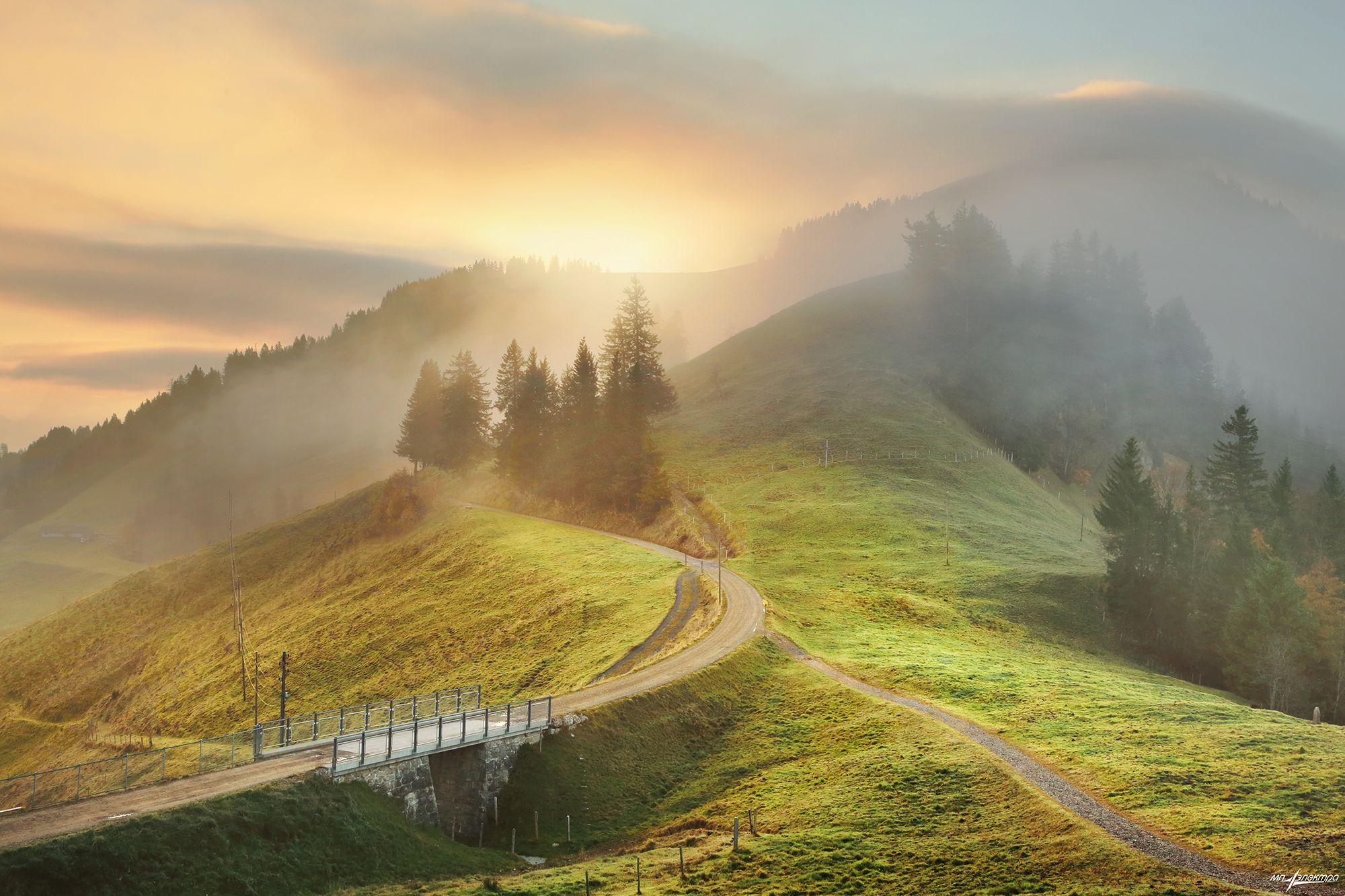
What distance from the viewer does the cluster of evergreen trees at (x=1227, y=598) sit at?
6200 cm

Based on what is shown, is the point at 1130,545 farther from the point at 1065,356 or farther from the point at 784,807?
the point at 1065,356

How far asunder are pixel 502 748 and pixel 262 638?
63228 millimetres

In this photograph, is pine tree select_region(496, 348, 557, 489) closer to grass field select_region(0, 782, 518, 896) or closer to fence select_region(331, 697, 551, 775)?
fence select_region(331, 697, 551, 775)

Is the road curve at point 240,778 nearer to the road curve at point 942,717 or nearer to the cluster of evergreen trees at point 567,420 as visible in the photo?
the road curve at point 942,717

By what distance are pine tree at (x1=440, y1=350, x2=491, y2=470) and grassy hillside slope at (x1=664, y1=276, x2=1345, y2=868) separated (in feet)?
96.5

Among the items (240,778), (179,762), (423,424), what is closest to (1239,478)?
(240,778)

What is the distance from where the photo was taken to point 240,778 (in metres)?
29.3

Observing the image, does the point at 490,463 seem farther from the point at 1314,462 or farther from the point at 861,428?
the point at 1314,462

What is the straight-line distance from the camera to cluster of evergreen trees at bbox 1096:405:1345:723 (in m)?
62.0

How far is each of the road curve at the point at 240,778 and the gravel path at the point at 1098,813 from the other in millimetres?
9652

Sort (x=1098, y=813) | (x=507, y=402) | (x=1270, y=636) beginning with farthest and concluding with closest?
(x=507, y=402) < (x=1270, y=636) < (x=1098, y=813)

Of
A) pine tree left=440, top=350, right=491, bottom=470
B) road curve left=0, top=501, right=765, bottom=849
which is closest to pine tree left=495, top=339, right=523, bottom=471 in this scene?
pine tree left=440, top=350, right=491, bottom=470

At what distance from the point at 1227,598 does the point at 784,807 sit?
5519 cm

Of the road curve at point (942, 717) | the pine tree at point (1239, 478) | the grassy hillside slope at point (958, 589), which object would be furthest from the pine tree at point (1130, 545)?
the road curve at point (942, 717)
